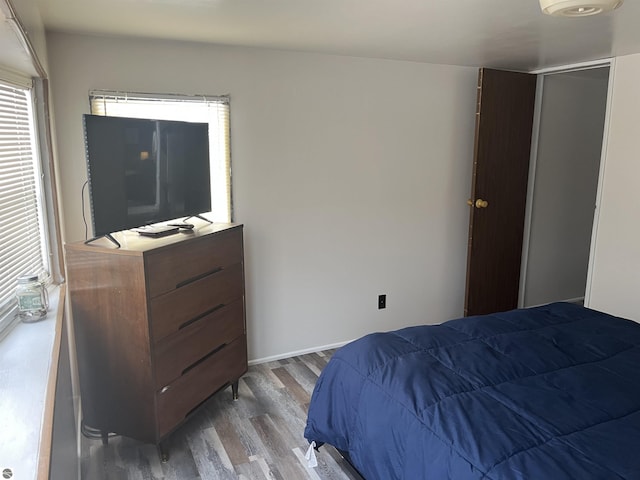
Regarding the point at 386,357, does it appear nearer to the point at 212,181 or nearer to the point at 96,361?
the point at 96,361

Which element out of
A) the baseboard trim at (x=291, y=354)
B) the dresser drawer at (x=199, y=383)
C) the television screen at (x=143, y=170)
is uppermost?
the television screen at (x=143, y=170)

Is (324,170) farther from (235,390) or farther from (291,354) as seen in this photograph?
(235,390)

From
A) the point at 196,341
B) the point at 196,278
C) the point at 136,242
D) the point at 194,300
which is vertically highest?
the point at 136,242

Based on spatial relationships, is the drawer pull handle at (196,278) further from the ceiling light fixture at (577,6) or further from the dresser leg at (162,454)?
the ceiling light fixture at (577,6)

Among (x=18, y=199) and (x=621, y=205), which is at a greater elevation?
(x=18, y=199)

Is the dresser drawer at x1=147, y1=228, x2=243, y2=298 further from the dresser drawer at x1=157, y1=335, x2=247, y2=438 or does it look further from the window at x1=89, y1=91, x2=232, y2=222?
the dresser drawer at x1=157, y1=335, x2=247, y2=438

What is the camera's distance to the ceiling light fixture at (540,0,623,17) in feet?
5.33

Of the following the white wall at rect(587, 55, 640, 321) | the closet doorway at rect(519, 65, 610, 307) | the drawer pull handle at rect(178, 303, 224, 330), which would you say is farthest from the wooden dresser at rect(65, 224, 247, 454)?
the closet doorway at rect(519, 65, 610, 307)

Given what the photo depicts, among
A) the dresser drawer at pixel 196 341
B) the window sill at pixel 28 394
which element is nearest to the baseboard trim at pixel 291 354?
the dresser drawer at pixel 196 341

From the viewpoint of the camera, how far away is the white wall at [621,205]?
3.17 m

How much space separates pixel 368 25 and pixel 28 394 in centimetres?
212

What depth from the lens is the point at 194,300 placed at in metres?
2.38

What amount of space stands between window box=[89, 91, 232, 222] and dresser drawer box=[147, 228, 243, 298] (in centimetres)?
39

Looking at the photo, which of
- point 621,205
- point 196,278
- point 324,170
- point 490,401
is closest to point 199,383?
point 196,278
